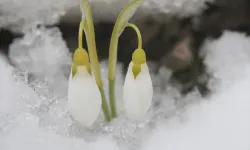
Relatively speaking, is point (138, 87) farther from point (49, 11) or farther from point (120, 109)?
point (49, 11)

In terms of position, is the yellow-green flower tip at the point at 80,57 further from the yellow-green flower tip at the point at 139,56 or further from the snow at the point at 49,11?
the snow at the point at 49,11

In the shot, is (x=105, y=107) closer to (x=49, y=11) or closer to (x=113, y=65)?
(x=113, y=65)

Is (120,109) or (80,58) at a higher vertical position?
(80,58)

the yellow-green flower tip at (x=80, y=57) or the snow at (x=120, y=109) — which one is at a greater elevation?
the yellow-green flower tip at (x=80, y=57)

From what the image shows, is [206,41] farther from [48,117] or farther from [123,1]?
[48,117]

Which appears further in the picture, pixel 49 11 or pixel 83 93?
pixel 49 11

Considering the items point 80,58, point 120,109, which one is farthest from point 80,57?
point 120,109

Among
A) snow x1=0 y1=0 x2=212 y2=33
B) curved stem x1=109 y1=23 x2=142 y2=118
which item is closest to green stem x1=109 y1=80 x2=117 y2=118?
curved stem x1=109 y1=23 x2=142 y2=118

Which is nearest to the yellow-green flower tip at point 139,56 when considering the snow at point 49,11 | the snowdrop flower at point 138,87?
the snowdrop flower at point 138,87
